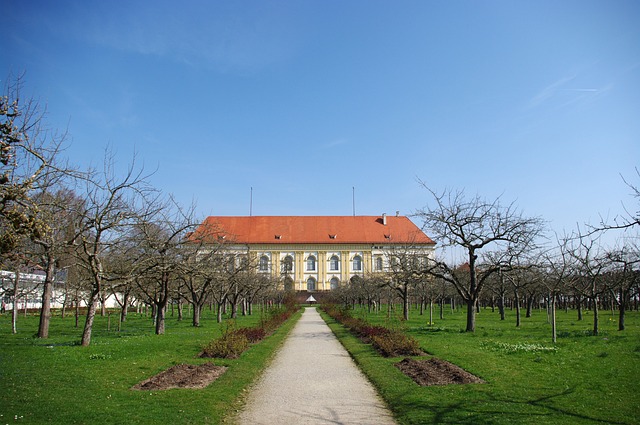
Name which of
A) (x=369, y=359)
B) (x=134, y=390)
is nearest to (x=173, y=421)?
(x=134, y=390)

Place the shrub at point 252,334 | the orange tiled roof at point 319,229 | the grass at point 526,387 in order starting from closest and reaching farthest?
the grass at point 526,387
the shrub at point 252,334
the orange tiled roof at point 319,229

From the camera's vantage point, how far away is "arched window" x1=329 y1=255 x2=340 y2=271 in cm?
8969

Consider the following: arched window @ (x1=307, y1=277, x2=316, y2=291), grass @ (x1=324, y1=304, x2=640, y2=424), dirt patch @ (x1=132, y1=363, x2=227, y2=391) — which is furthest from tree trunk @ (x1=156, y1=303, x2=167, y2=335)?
arched window @ (x1=307, y1=277, x2=316, y2=291)

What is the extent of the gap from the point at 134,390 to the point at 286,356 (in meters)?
7.52

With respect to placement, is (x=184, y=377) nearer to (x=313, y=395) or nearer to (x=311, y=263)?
(x=313, y=395)

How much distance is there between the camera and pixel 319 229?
9156cm

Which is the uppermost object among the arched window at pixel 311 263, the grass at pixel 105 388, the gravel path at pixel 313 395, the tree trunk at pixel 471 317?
the arched window at pixel 311 263

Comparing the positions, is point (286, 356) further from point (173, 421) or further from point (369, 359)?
point (173, 421)

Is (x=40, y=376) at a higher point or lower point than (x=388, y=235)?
lower

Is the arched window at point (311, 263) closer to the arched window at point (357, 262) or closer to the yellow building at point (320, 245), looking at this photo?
the yellow building at point (320, 245)

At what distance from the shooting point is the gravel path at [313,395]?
26.4ft

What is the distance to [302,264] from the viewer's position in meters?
89.0

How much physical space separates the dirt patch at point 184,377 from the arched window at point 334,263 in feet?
252

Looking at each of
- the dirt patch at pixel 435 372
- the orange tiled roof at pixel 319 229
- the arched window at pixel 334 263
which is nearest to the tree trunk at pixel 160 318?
the dirt patch at pixel 435 372
